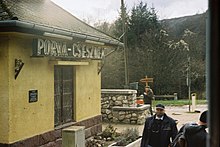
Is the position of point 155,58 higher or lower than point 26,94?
higher

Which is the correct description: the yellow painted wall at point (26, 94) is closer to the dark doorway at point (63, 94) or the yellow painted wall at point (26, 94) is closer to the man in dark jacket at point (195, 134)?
the dark doorway at point (63, 94)

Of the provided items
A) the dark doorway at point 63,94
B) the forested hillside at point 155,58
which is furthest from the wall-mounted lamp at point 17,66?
the forested hillside at point 155,58

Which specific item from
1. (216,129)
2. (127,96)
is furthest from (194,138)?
(127,96)

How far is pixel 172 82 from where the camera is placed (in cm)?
1886

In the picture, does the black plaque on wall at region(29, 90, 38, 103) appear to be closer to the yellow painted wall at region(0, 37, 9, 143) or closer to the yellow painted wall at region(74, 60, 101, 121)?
the yellow painted wall at region(0, 37, 9, 143)

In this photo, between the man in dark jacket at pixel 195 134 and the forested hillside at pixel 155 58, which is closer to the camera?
the man in dark jacket at pixel 195 134

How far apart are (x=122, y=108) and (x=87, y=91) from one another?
9.50 ft

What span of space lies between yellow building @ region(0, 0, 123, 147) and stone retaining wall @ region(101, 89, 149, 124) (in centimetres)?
260

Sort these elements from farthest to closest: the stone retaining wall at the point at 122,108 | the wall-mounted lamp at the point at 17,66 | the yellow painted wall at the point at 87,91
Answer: the stone retaining wall at the point at 122,108, the yellow painted wall at the point at 87,91, the wall-mounted lamp at the point at 17,66

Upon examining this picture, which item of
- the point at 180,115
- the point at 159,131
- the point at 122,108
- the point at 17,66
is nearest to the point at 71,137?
the point at 159,131

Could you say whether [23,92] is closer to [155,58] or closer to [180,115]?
[180,115]

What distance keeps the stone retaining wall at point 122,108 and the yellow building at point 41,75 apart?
2.60 m

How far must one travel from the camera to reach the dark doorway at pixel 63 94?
23.2ft

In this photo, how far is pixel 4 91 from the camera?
18.1ft
